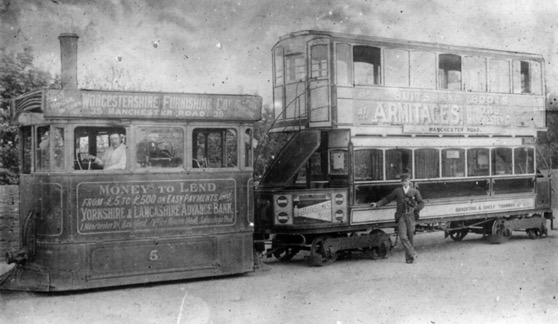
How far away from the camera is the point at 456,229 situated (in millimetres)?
14297

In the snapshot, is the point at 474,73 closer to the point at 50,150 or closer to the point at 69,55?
the point at 69,55

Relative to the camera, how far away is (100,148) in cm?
960

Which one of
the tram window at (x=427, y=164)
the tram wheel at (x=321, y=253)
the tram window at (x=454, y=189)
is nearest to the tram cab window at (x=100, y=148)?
the tram wheel at (x=321, y=253)

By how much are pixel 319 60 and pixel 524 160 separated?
6.30 m

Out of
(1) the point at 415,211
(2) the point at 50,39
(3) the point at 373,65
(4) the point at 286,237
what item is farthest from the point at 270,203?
(2) the point at 50,39

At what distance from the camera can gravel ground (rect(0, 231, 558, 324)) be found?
7.94 metres

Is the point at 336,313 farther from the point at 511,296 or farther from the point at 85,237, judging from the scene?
the point at 85,237

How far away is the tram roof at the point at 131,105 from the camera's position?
29.6ft

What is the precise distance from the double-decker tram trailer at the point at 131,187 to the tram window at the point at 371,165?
9.53ft

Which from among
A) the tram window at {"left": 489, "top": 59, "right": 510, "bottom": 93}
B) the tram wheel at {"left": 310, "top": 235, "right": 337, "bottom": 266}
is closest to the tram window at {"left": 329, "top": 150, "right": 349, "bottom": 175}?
the tram wheel at {"left": 310, "top": 235, "right": 337, "bottom": 266}

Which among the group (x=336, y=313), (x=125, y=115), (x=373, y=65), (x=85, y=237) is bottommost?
(x=336, y=313)

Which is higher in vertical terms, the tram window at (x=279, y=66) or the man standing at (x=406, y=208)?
the tram window at (x=279, y=66)

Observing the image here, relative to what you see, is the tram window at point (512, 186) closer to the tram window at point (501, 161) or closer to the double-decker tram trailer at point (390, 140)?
the double-decker tram trailer at point (390, 140)

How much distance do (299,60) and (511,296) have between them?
6244 mm
